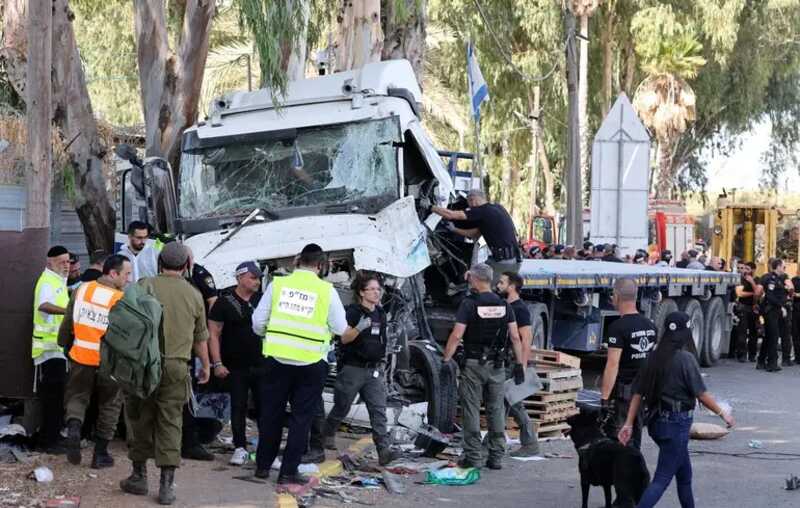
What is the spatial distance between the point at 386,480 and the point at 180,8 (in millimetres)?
10296

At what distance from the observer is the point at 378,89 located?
1252 cm

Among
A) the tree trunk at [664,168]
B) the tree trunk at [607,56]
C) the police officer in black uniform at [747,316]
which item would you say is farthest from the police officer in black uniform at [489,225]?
the tree trunk at [664,168]

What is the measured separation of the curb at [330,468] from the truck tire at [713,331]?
34.6ft

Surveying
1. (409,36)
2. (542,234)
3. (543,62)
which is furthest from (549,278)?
(543,62)

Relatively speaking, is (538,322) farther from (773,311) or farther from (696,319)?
(773,311)

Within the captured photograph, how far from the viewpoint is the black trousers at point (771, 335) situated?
2006 cm

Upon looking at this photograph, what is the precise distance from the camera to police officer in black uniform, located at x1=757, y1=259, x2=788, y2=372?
2009 centimetres

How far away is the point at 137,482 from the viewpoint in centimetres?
848

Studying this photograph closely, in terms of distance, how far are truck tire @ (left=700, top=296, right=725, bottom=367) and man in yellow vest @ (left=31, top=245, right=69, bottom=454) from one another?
13180 millimetres

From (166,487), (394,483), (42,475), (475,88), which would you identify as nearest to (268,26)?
(394,483)

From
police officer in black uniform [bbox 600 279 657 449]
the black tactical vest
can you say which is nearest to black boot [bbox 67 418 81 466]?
the black tactical vest

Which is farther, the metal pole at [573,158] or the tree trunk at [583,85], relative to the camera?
the tree trunk at [583,85]

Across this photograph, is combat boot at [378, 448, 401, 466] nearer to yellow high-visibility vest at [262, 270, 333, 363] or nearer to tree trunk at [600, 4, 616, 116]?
yellow high-visibility vest at [262, 270, 333, 363]

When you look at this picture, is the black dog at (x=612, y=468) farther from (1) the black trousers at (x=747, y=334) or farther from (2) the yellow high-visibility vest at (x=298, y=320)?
(1) the black trousers at (x=747, y=334)
